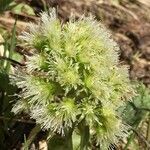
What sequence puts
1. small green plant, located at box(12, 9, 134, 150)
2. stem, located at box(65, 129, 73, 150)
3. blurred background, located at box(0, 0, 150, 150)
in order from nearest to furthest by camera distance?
small green plant, located at box(12, 9, 134, 150) < stem, located at box(65, 129, 73, 150) < blurred background, located at box(0, 0, 150, 150)

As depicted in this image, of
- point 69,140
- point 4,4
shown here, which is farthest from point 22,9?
point 69,140

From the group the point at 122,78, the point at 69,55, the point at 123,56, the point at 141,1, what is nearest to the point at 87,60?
the point at 69,55

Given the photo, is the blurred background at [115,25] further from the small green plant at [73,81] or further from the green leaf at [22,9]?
the small green plant at [73,81]

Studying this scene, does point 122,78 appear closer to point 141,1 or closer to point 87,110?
point 87,110

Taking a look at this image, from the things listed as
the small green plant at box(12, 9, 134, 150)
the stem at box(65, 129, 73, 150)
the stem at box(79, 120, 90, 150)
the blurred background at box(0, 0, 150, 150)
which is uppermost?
the small green plant at box(12, 9, 134, 150)

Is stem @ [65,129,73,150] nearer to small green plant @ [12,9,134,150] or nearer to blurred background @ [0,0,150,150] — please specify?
small green plant @ [12,9,134,150]

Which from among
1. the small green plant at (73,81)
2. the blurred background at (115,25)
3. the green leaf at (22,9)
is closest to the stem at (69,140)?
the small green plant at (73,81)

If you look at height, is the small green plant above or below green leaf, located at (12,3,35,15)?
above

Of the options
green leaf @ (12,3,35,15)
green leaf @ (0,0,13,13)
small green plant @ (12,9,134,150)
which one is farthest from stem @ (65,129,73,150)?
green leaf @ (12,3,35,15)

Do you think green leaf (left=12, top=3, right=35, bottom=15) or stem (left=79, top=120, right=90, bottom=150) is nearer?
stem (left=79, top=120, right=90, bottom=150)

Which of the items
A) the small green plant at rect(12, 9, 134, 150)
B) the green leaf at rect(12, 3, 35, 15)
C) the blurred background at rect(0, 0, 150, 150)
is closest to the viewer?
the small green plant at rect(12, 9, 134, 150)
